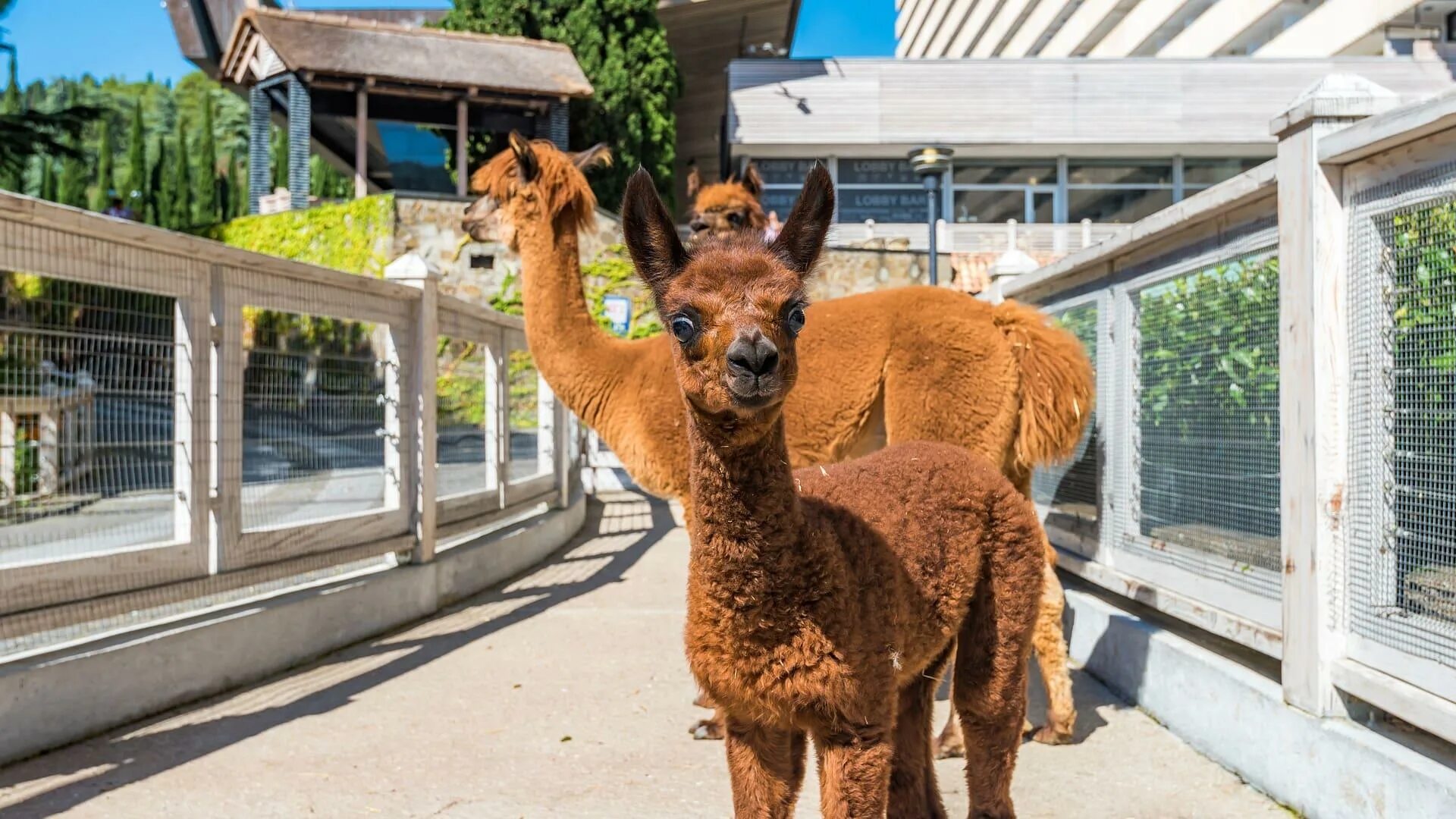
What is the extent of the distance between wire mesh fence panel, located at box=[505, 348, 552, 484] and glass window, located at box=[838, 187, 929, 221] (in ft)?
69.9

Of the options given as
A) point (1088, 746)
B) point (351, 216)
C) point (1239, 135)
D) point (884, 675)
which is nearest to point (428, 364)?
point (1088, 746)

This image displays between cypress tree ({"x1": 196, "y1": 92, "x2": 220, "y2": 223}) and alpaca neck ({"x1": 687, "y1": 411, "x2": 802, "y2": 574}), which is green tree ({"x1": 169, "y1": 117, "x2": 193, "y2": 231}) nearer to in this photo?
cypress tree ({"x1": 196, "y1": 92, "x2": 220, "y2": 223})

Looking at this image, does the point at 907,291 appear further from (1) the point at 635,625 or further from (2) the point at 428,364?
(2) the point at 428,364

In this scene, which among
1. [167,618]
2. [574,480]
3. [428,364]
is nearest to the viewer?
[167,618]

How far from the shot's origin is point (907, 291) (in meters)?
5.50

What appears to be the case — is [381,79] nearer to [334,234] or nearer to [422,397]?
[334,234]

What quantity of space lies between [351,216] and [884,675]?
70.7 ft

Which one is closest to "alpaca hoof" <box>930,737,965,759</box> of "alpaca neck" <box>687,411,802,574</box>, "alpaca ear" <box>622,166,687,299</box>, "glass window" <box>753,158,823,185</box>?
"alpaca neck" <box>687,411,802,574</box>

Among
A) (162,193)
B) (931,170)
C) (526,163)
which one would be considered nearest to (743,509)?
(526,163)

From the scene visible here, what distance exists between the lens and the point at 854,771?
256 cm

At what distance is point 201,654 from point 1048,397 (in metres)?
4.18

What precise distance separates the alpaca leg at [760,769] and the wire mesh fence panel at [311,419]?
152 inches

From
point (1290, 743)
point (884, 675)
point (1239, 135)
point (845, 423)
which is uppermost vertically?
point (1239, 135)

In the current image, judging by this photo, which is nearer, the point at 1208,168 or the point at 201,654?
the point at 201,654
